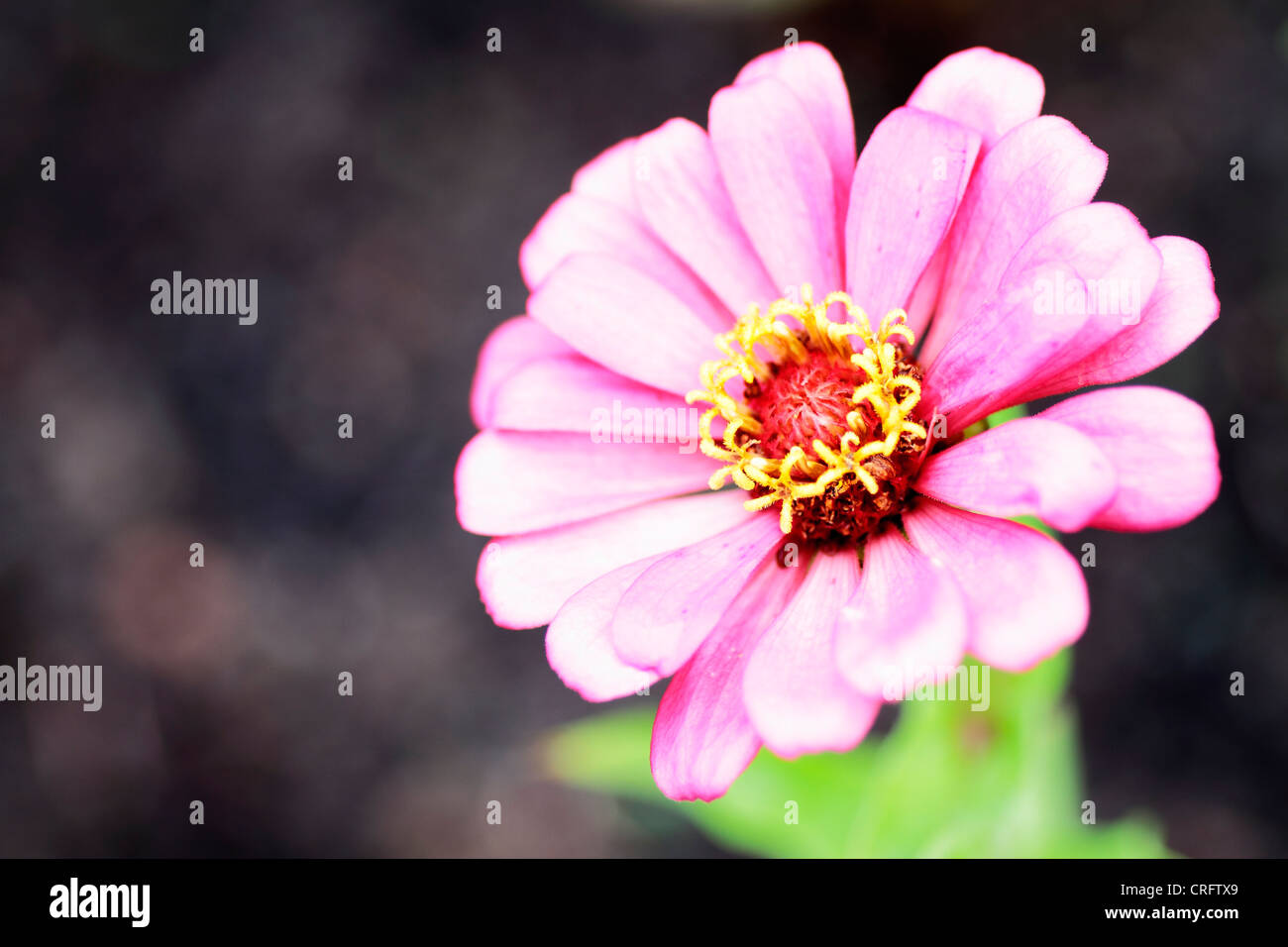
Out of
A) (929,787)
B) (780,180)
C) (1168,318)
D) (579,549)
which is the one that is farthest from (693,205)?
(929,787)

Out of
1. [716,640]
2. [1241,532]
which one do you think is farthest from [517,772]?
[1241,532]

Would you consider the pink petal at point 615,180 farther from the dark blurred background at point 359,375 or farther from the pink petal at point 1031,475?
the dark blurred background at point 359,375

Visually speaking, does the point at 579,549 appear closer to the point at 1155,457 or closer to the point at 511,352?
the point at 511,352

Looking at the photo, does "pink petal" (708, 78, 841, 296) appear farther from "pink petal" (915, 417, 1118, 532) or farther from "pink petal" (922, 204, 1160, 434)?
"pink petal" (915, 417, 1118, 532)

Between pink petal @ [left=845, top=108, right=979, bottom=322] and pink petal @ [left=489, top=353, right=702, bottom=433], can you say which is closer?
pink petal @ [left=845, top=108, right=979, bottom=322]

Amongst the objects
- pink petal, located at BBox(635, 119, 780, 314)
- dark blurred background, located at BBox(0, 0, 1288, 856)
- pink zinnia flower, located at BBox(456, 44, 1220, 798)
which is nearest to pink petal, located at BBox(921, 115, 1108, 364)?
pink zinnia flower, located at BBox(456, 44, 1220, 798)

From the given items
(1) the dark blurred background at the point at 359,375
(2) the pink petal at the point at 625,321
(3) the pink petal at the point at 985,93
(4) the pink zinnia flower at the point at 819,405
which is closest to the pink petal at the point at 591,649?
(4) the pink zinnia flower at the point at 819,405
